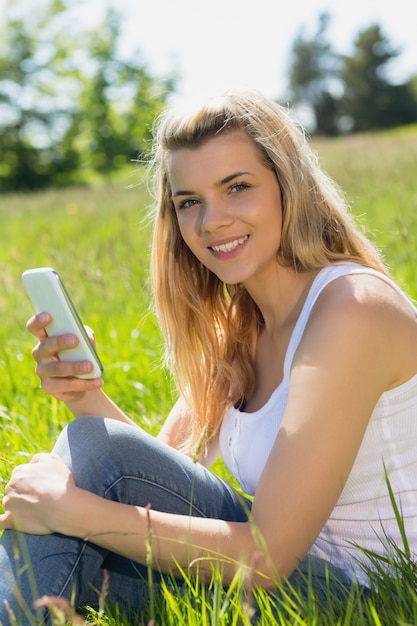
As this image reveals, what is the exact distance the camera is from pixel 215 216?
2.03m

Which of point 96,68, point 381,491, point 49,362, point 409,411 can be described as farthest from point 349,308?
point 96,68

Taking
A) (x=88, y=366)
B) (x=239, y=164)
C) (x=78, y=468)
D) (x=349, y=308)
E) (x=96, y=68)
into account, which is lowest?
(x=78, y=468)

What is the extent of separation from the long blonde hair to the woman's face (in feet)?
0.10

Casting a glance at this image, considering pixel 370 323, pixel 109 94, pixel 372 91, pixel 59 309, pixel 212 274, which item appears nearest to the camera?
pixel 370 323

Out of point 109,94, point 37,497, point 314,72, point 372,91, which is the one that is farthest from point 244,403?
point 314,72

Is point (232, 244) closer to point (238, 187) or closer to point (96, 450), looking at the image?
point (238, 187)

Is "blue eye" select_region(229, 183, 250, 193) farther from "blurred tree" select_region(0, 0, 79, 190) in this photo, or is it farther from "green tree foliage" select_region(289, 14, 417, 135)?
"green tree foliage" select_region(289, 14, 417, 135)

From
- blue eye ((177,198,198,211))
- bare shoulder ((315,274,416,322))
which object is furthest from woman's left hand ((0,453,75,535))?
blue eye ((177,198,198,211))

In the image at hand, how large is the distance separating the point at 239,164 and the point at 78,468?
88 cm

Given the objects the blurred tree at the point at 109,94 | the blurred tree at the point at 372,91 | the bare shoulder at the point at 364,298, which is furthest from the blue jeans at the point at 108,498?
the blurred tree at the point at 372,91

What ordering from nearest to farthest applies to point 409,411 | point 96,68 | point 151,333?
point 409,411 → point 151,333 → point 96,68

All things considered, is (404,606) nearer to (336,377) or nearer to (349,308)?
(336,377)

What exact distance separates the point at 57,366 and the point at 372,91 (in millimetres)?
54785

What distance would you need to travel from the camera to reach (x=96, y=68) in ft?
108
